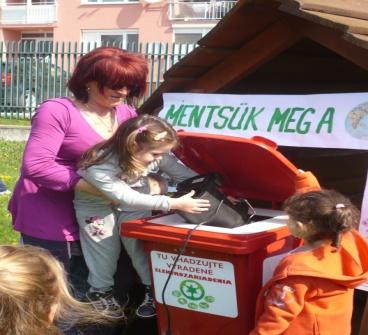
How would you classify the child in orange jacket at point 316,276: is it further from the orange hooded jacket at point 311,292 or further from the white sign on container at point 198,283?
the white sign on container at point 198,283

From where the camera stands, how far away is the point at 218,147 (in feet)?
8.53

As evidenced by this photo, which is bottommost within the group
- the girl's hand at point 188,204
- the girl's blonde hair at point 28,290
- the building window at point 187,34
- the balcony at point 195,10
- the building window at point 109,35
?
the building window at point 109,35

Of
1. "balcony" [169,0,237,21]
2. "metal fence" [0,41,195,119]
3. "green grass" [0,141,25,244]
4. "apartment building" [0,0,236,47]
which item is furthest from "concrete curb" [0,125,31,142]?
"balcony" [169,0,237,21]

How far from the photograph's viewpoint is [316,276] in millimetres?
2174

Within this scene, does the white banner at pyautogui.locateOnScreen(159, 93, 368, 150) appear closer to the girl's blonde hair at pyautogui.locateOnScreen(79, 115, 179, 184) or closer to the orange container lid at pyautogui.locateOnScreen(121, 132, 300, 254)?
the orange container lid at pyautogui.locateOnScreen(121, 132, 300, 254)

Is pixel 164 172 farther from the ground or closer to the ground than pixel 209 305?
farther from the ground

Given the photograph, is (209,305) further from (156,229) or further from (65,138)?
(65,138)

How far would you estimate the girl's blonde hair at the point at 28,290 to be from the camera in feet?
5.35

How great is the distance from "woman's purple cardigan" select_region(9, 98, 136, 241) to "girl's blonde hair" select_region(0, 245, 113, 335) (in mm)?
878

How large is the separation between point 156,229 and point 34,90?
34.5ft

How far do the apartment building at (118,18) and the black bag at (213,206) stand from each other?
21795mm

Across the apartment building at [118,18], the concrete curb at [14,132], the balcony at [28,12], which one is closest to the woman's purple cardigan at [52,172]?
the concrete curb at [14,132]

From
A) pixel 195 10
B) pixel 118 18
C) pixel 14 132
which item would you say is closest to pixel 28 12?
pixel 118 18

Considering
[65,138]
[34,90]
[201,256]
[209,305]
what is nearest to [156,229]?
[201,256]
